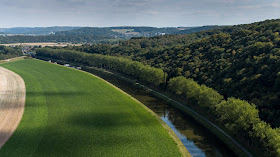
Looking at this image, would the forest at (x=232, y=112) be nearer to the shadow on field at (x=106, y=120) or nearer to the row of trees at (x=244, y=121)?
the row of trees at (x=244, y=121)

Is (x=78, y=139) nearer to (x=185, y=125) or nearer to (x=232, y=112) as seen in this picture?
(x=185, y=125)

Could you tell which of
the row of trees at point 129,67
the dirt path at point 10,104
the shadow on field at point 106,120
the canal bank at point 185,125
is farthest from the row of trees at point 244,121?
the dirt path at point 10,104

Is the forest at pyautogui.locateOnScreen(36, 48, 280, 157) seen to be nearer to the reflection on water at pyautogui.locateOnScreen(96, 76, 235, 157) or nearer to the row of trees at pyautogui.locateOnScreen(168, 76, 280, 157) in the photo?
the row of trees at pyautogui.locateOnScreen(168, 76, 280, 157)

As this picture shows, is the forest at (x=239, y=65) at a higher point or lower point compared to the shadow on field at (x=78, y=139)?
higher

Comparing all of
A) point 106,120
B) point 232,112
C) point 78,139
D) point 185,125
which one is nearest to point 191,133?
point 185,125

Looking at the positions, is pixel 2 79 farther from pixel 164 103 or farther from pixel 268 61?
pixel 268 61

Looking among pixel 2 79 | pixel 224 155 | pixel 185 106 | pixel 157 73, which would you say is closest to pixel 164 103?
→ pixel 185 106

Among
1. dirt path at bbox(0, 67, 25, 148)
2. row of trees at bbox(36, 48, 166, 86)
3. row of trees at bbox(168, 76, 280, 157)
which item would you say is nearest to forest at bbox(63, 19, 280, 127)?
row of trees at bbox(36, 48, 166, 86)
